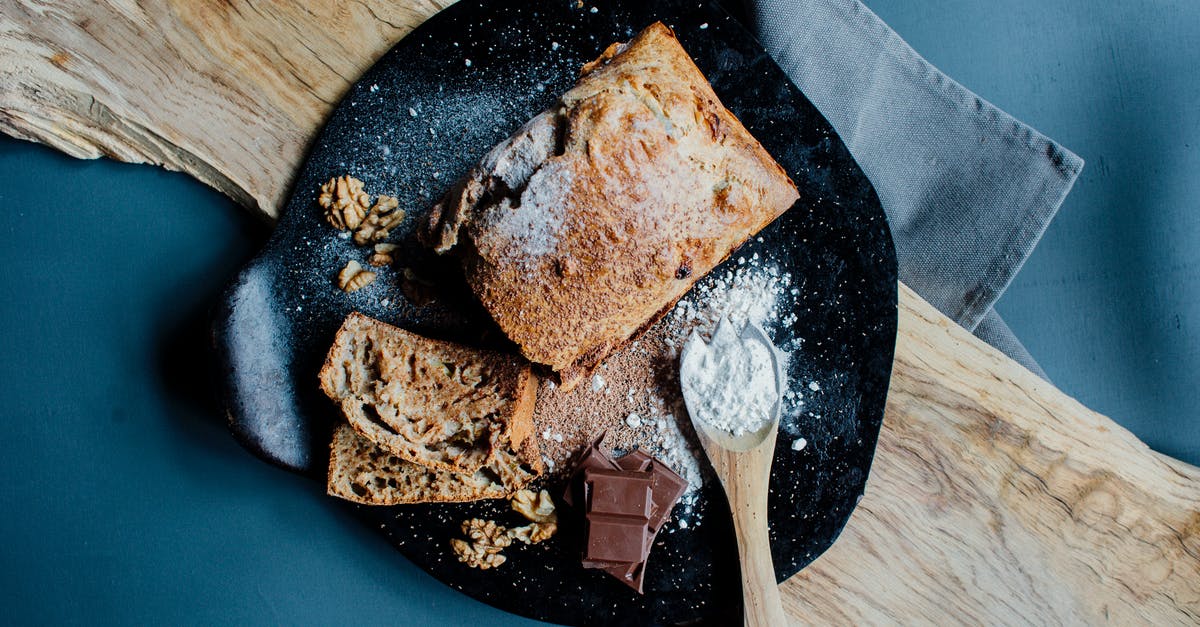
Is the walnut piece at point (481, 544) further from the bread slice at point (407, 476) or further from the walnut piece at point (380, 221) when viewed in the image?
the walnut piece at point (380, 221)

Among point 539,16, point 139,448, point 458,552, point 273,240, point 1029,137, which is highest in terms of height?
point 1029,137

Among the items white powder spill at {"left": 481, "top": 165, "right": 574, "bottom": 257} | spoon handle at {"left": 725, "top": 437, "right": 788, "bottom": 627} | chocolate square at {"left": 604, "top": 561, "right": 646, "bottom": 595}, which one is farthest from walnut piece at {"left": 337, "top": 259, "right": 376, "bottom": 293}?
spoon handle at {"left": 725, "top": 437, "right": 788, "bottom": 627}

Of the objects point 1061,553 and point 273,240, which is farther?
point 1061,553

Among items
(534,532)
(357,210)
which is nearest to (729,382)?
(534,532)

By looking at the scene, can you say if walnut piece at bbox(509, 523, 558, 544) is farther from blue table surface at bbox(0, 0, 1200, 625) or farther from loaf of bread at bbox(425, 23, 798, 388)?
loaf of bread at bbox(425, 23, 798, 388)

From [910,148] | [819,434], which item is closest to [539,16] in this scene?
[910,148]

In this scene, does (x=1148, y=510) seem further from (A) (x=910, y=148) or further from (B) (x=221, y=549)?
(B) (x=221, y=549)
